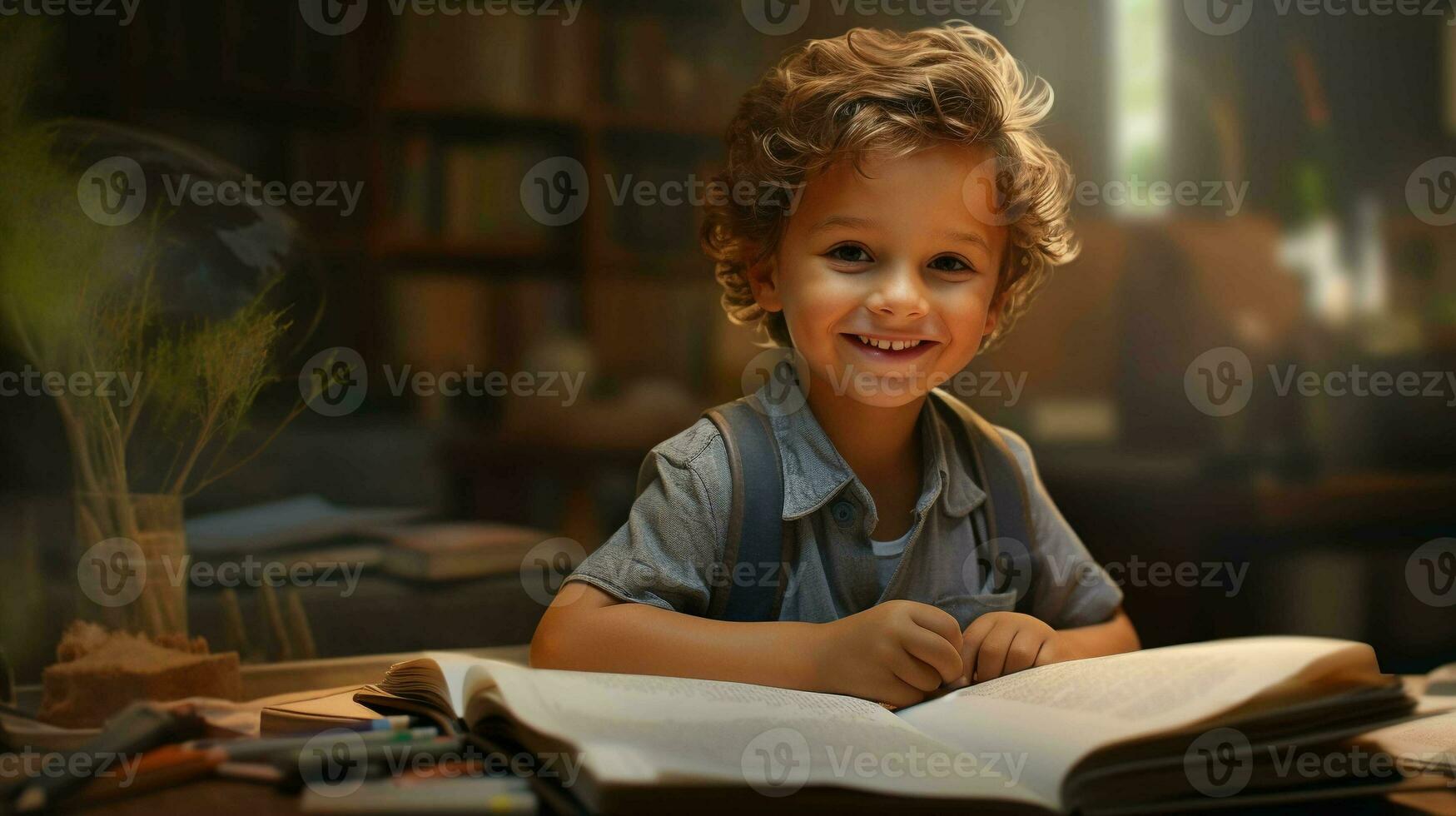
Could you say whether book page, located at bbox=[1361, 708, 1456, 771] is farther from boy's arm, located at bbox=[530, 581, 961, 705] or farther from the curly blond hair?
the curly blond hair

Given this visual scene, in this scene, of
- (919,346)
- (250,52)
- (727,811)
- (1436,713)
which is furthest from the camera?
(250,52)

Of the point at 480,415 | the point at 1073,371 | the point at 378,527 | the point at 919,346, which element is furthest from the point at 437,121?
the point at 1073,371

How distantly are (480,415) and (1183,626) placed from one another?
0.90 metres

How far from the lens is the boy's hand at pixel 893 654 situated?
32.2 inches

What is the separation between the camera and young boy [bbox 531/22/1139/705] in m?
0.86

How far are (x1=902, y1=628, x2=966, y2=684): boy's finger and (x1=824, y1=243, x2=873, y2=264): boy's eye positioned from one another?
33cm

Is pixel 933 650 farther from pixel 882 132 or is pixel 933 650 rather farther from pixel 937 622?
pixel 882 132

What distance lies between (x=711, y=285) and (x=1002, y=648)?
525 millimetres

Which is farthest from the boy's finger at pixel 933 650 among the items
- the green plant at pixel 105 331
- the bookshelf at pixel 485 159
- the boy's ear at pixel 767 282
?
the green plant at pixel 105 331

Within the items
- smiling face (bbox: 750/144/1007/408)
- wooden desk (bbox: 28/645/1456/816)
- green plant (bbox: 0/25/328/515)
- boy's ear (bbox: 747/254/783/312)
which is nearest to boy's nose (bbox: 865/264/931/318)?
smiling face (bbox: 750/144/1007/408)

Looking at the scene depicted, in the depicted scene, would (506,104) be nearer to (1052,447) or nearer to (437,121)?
(437,121)

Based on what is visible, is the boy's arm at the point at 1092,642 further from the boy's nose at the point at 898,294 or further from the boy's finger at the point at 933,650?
the boy's nose at the point at 898,294

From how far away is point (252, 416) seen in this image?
1.05 metres

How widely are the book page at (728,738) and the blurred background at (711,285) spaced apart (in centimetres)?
42
